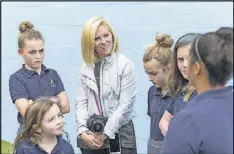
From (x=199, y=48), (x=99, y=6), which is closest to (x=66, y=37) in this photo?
(x=99, y=6)

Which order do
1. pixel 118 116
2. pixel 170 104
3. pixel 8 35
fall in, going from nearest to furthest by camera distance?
Result: pixel 170 104 < pixel 118 116 < pixel 8 35

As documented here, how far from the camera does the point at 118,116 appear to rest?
3.71m

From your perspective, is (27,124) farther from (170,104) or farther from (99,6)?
(99,6)

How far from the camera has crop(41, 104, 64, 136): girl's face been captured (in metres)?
3.44

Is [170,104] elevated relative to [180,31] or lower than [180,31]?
lower

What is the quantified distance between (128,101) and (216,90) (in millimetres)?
1755

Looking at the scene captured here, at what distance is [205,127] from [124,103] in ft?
5.90

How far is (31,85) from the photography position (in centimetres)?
403

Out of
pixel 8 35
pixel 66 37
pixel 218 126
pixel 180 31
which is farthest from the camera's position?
pixel 8 35

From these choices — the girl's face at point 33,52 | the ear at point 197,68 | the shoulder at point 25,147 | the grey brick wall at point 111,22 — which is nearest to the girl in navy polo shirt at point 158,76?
Answer: the grey brick wall at point 111,22

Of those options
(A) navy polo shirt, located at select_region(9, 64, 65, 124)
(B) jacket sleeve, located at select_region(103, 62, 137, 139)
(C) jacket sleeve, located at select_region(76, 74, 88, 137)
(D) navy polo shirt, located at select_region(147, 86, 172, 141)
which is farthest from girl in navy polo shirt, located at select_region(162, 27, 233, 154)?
(A) navy polo shirt, located at select_region(9, 64, 65, 124)

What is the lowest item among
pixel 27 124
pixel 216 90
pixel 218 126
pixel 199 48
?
pixel 27 124

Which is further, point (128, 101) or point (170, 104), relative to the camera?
point (128, 101)

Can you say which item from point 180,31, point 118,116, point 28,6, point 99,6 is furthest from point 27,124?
point 28,6
